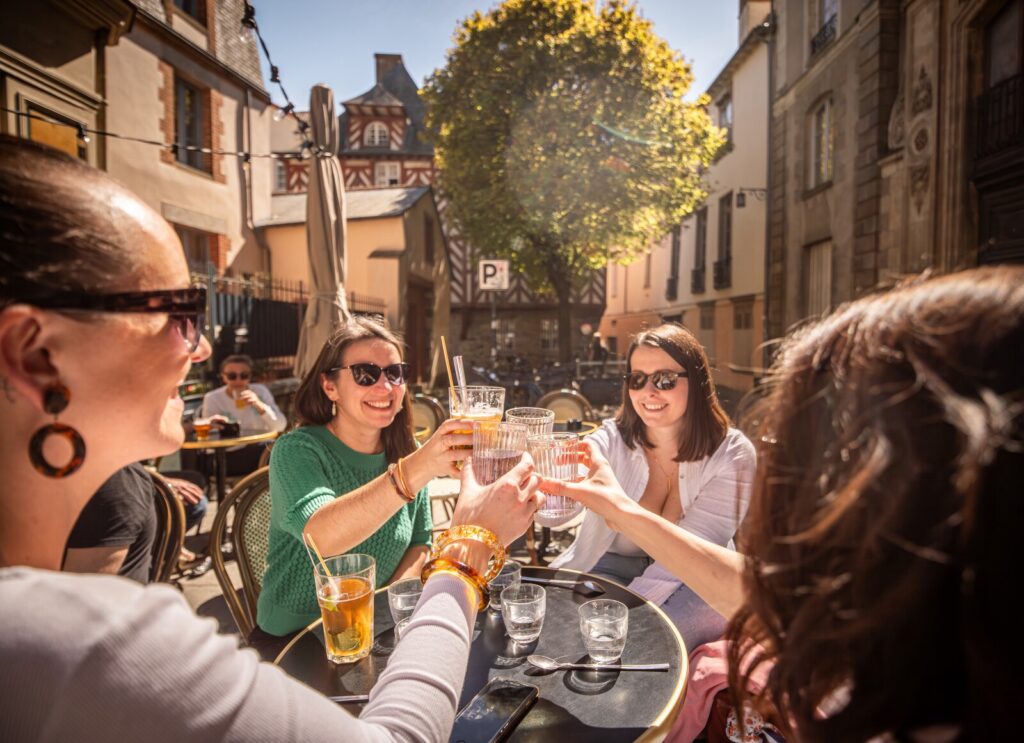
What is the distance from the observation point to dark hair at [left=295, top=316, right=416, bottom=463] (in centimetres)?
255

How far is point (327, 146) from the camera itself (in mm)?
7660

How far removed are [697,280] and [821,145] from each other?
8.74 m

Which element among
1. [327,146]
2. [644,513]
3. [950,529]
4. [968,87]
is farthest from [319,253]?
[968,87]

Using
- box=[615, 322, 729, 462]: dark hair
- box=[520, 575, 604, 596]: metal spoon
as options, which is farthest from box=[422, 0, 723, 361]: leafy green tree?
box=[520, 575, 604, 596]: metal spoon

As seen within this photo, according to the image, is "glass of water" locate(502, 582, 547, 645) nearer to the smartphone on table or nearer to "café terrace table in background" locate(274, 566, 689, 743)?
"café terrace table in background" locate(274, 566, 689, 743)

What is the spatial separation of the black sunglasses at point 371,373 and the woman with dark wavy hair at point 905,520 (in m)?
1.96

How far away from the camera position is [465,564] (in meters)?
1.22

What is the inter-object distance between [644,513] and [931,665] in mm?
1149

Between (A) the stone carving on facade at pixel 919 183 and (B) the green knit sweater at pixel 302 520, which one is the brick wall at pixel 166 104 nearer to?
(B) the green knit sweater at pixel 302 520

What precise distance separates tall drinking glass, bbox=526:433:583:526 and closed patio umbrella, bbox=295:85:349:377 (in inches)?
233

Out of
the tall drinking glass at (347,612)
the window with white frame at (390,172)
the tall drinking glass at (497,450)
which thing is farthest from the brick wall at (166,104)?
the window with white frame at (390,172)

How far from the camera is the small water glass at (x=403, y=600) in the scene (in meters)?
1.72

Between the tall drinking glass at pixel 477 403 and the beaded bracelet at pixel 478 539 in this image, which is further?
the tall drinking glass at pixel 477 403

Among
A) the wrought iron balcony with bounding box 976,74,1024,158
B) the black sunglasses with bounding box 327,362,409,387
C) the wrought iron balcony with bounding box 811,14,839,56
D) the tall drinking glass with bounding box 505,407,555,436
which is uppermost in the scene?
the wrought iron balcony with bounding box 811,14,839,56
